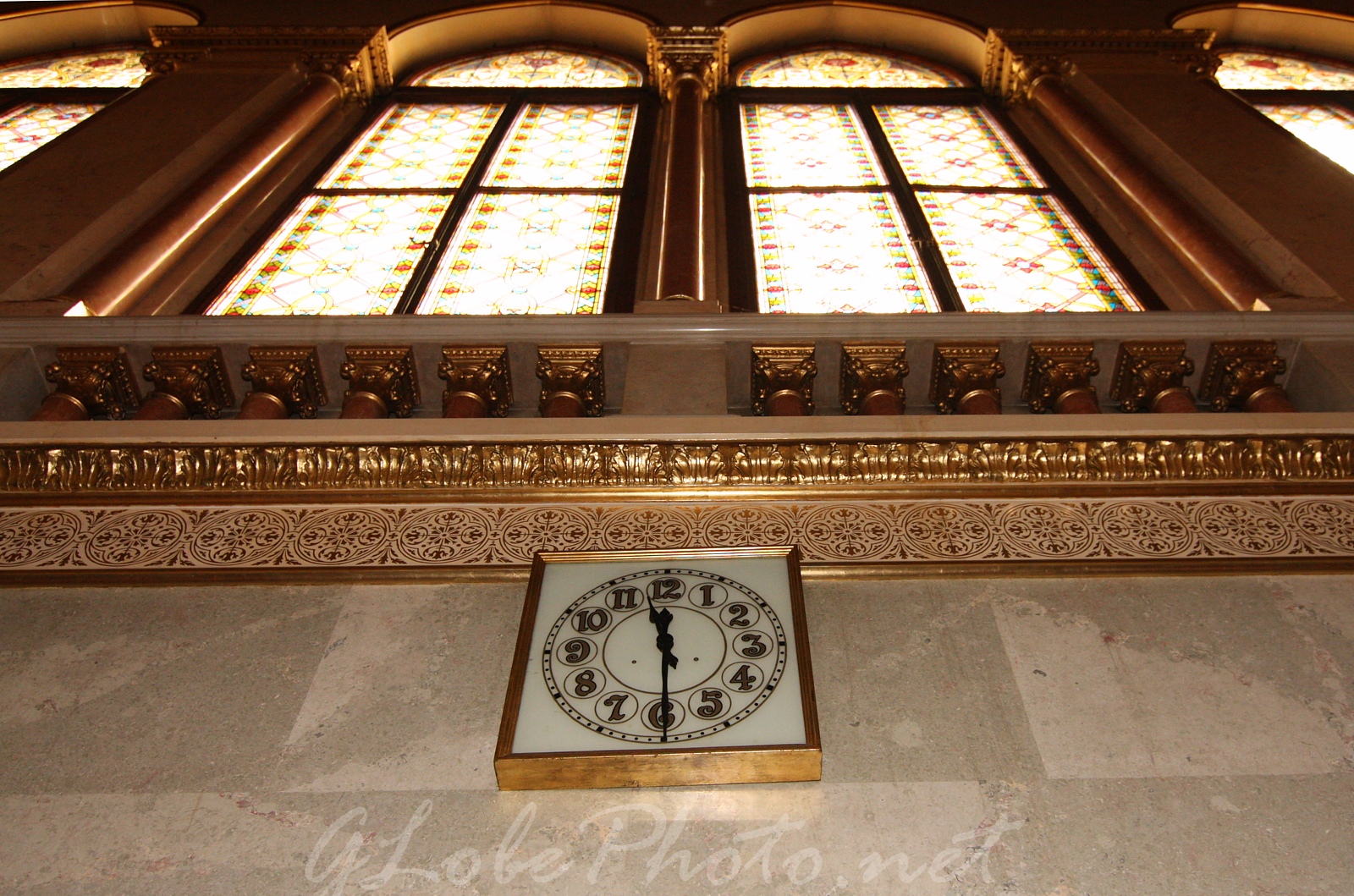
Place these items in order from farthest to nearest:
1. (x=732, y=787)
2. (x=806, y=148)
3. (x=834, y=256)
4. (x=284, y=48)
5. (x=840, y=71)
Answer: (x=840, y=71) → (x=284, y=48) → (x=806, y=148) → (x=834, y=256) → (x=732, y=787)

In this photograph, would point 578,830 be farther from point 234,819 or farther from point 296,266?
point 296,266

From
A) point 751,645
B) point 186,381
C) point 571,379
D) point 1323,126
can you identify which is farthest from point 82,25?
point 1323,126

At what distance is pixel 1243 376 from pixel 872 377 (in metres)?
1.46

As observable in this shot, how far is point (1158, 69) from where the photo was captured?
791 cm

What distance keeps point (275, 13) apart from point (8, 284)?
4.82 m

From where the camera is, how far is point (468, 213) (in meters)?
6.59

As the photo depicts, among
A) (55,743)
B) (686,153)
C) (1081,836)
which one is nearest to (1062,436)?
(1081,836)

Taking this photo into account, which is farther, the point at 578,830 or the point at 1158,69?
the point at 1158,69

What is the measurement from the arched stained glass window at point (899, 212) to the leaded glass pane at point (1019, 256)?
10 millimetres

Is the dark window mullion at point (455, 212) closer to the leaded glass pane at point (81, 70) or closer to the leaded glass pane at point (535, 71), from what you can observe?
the leaded glass pane at point (535, 71)

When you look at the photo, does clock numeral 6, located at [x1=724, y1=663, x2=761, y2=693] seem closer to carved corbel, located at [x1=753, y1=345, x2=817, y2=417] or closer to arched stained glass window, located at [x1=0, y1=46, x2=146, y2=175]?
carved corbel, located at [x1=753, y1=345, x2=817, y2=417]

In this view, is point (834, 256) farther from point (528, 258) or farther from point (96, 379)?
point (96, 379)

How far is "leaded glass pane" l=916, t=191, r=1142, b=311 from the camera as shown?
5637 millimetres

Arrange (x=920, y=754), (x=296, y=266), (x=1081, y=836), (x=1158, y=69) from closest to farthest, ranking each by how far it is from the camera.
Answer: (x=1081, y=836)
(x=920, y=754)
(x=296, y=266)
(x=1158, y=69)
